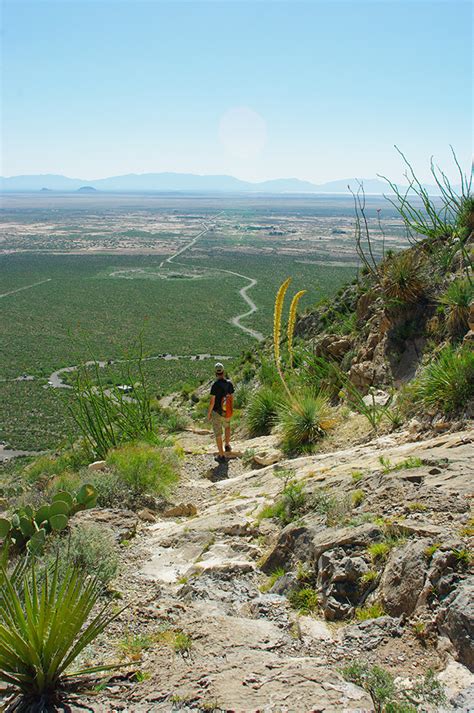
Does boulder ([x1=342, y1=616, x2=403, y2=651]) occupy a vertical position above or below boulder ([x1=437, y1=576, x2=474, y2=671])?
below

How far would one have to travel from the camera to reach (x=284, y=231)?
168 metres

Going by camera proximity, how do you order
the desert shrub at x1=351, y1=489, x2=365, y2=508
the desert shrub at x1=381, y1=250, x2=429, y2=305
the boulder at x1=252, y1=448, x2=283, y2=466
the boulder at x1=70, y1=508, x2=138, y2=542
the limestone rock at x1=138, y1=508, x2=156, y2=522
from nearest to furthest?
the desert shrub at x1=351, y1=489, x2=365, y2=508
the boulder at x1=70, y1=508, x2=138, y2=542
the limestone rock at x1=138, y1=508, x2=156, y2=522
the boulder at x1=252, y1=448, x2=283, y2=466
the desert shrub at x1=381, y1=250, x2=429, y2=305

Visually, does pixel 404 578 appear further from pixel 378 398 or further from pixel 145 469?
pixel 378 398

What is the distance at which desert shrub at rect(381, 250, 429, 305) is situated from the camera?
9492mm

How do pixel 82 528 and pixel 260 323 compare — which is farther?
pixel 260 323

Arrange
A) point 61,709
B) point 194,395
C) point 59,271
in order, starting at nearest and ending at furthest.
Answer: point 61,709 → point 194,395 → point 59,271

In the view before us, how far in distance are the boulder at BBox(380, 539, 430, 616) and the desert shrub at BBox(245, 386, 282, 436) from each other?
643 centimetres

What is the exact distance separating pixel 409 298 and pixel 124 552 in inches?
245

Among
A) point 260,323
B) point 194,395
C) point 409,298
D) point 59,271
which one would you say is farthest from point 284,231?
point 409,298

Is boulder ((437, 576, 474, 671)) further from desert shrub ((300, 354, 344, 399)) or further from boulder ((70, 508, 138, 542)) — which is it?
desert shrub ((300, 354, 344, 399))

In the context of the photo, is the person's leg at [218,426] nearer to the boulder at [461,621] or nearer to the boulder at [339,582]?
the boulder at [339,582]

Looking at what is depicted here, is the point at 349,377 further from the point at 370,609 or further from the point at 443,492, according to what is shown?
the point at 370,609

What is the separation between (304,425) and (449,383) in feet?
7.90

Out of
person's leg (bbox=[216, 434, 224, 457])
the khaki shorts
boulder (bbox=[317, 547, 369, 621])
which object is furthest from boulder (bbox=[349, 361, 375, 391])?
boulder (bbox=[317, 547, 369, 621])
